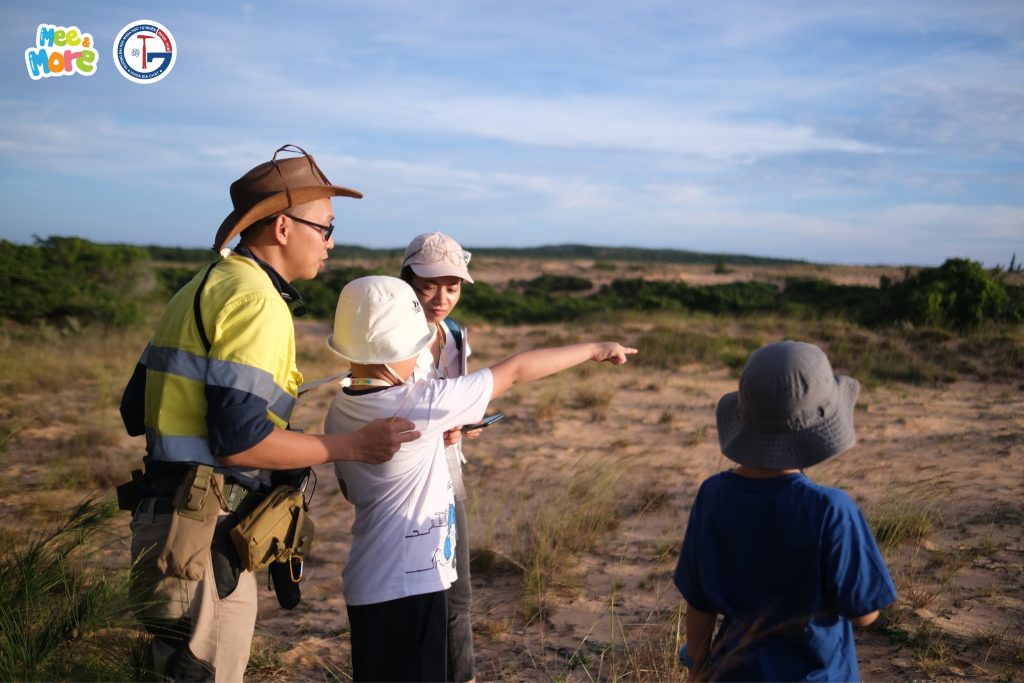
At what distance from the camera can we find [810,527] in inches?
67.8

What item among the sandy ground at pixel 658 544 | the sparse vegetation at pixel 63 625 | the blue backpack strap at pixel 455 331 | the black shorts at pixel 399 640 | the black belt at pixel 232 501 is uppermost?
the blue backpack strap at pixel 455 331

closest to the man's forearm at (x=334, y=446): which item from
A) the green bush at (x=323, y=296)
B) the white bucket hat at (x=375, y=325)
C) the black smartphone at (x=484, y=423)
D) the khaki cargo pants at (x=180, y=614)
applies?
the white bucket hat at (x=375, y=325)

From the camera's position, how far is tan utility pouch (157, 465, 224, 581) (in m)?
2.18

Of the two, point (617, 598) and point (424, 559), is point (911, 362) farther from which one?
point (424, 559)

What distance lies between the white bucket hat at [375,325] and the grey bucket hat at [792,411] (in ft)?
3.37

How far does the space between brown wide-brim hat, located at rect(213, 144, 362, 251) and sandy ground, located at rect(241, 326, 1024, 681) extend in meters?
1.95

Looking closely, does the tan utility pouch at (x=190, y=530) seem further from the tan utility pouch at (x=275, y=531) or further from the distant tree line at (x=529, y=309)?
the distant tree line at (x=529, y=309)

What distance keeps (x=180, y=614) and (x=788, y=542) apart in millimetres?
1703

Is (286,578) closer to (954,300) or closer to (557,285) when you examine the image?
(954,300)

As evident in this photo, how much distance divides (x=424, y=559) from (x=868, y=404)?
8892 millimetres

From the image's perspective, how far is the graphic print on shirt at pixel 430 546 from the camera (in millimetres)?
2357

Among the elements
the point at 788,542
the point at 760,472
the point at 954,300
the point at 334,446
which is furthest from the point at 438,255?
the point at 954,300

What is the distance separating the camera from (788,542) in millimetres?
1749

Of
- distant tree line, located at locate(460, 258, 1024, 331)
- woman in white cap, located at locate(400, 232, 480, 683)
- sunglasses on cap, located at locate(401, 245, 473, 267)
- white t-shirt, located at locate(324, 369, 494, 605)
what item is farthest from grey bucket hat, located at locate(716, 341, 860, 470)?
distant tree line, located at locate(460, 258, 1024, 331)
